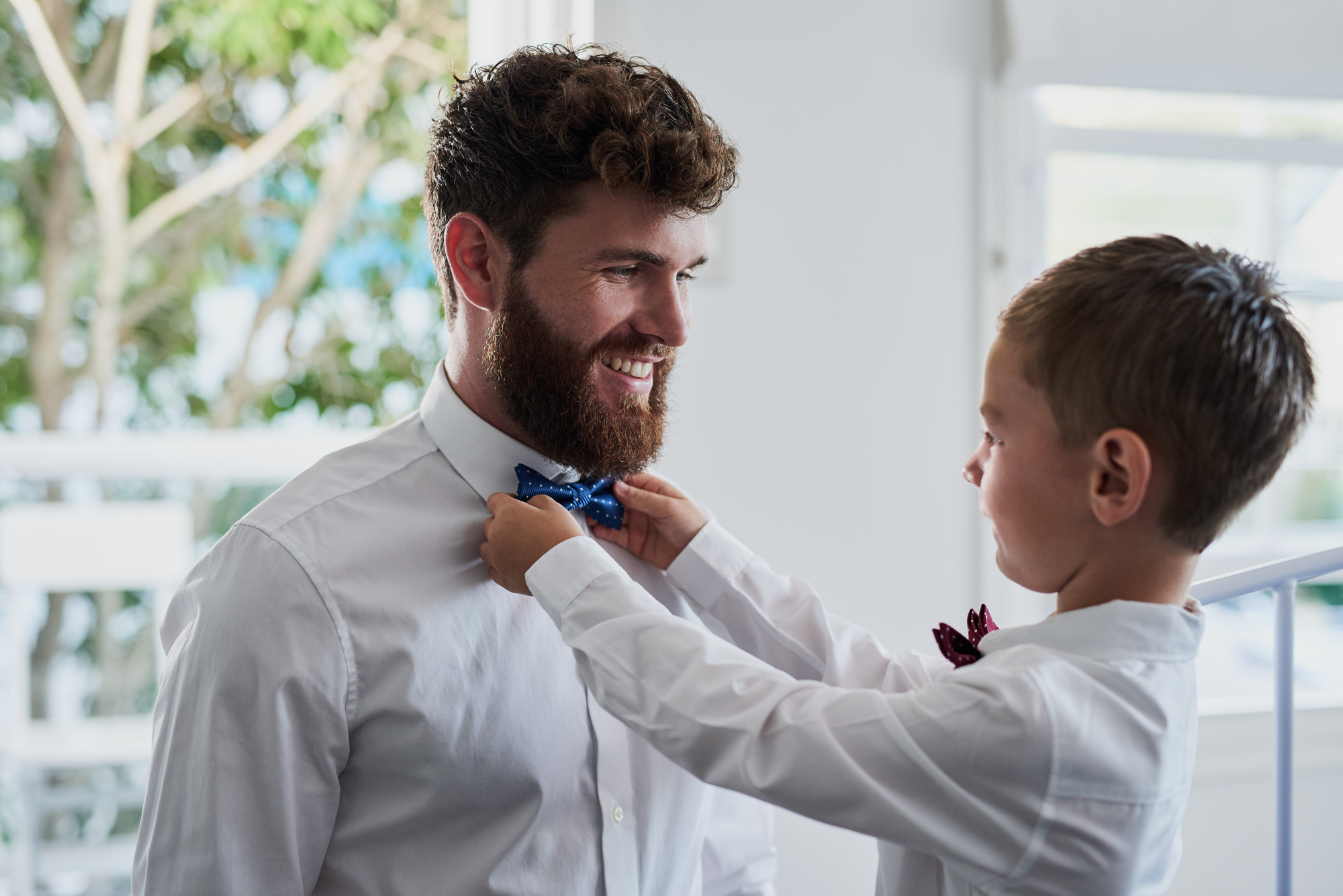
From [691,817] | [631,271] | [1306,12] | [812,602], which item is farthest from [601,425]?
[1306,12]

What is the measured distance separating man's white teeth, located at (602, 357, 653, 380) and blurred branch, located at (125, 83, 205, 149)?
4.12 m

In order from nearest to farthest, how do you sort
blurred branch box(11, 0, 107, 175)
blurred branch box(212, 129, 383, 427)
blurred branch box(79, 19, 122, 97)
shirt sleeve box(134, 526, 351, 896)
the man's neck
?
shirt sleeve box(134, 526, 351, 896) < the man's neck < blurred branch box(11, 0, 107, 175) < blurred branch box(79, 19, 122, 97) < blurred branch box(212, 129, 383, 427)

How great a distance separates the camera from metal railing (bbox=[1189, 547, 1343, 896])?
1084mm

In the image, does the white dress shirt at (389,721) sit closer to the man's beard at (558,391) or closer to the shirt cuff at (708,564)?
the man's beard at (558,391)

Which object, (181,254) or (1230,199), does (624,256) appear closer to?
(1230,199)

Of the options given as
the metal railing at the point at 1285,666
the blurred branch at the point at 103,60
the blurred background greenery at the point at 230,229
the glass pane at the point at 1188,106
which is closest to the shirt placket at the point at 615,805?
the metal railing at the point at 1285,666

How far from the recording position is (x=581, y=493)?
1121mm

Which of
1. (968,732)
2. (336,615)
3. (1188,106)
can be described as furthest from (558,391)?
(1188,106)

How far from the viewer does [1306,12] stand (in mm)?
2074

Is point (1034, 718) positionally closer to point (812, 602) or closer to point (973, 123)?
point (812, 602)

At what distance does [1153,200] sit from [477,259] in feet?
6.32

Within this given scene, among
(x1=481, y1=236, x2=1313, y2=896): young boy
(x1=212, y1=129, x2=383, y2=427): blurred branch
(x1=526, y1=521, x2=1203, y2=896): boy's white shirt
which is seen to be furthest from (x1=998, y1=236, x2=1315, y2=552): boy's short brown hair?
(x1=212, y1=129, x2=383, y2=427): blurred branch

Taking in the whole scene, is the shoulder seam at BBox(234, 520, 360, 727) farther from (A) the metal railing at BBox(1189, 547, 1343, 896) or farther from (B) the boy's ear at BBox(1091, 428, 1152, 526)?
(A) the metal railing at BBox(1189, 547, 1343, 896)

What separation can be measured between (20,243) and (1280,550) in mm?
4732
